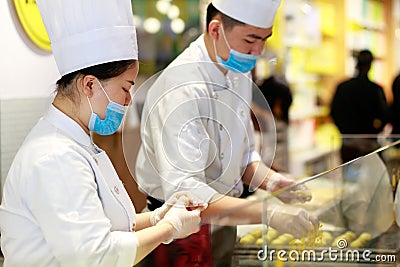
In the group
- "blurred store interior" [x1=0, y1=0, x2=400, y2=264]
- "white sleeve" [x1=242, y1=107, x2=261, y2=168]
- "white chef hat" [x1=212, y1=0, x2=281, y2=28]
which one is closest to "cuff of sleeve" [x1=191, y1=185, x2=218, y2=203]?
"blurred store interior" [x1=0, y1=0, x2=400, y2=264]

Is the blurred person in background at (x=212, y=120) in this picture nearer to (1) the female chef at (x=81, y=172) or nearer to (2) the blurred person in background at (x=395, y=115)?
(1) the female chef at (x=81, y=172)

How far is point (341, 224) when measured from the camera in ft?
5.68

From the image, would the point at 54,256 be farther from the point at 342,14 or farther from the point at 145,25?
the point at 342,14

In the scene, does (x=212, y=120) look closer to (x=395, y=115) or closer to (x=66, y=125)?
(x=66, y=125)

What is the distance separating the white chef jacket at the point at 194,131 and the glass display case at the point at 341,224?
0.25 m

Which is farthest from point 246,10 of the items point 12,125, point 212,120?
point 12,125

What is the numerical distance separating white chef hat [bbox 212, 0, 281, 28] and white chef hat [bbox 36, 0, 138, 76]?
0.52 meters

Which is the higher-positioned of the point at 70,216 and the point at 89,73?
the point at 89,73

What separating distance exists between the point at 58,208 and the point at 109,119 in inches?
10.0

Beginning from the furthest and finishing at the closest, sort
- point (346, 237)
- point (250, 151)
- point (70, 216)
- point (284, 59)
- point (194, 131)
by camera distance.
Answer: point (284, 59), point (250, 151), point (194, 131), point (346, 237), point (70, 216)

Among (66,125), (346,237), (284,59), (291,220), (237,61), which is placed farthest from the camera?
(284,59)

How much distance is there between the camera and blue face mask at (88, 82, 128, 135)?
53.8 inches

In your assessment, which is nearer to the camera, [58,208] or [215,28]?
[58,208]

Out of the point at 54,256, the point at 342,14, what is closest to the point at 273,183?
the point at 54,256
